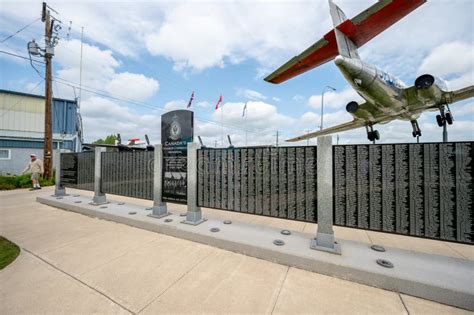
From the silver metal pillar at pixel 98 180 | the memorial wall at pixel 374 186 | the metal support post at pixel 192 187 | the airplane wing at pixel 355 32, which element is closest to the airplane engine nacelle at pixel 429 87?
the airplane wing at pixel 355 32

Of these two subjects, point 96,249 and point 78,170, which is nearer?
point 96,249

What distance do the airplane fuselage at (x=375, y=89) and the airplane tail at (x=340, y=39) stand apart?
78 centimetres

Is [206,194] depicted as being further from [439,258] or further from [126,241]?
[439,258]

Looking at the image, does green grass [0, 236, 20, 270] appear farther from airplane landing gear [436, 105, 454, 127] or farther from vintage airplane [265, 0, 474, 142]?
airplane landing gear [436, 105, 454, 127]

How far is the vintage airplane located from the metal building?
63.3 ft

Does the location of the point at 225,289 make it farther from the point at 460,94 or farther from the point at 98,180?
the point at 460,94

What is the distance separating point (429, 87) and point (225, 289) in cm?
1090

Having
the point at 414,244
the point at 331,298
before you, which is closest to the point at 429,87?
the point at 414,244

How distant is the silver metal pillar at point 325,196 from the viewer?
2.96m

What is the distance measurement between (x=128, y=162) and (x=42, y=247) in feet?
8.01

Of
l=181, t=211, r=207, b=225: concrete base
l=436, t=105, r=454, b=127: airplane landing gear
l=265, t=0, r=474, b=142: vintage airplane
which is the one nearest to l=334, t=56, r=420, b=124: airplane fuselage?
l=265, t=0, r=474, b=142: vintage airplane

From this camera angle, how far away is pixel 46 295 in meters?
2.17

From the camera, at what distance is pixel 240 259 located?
298 cm

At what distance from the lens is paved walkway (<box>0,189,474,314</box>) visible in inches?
78.4
